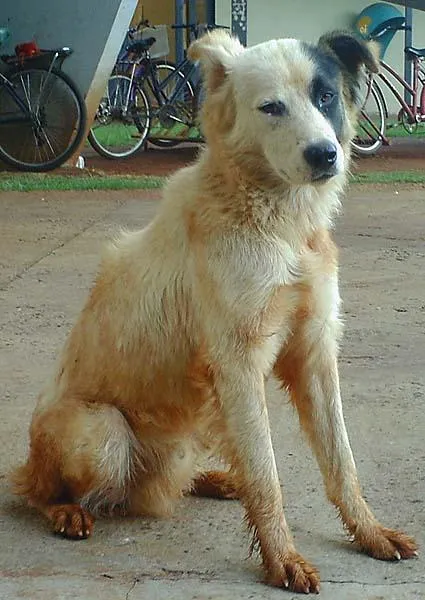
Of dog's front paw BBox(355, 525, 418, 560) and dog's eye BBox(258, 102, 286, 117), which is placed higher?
dog's eye BBox(258, 102, 286, 117)

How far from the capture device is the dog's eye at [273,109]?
3.53 metres

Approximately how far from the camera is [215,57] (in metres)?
3.74

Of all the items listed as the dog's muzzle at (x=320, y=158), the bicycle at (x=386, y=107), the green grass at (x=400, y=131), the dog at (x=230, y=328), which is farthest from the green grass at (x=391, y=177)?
the dog's muzzle at (x=320, y=158)

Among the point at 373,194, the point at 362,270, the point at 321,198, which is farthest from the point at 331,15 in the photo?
the point at 321,198

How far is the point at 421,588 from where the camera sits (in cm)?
339

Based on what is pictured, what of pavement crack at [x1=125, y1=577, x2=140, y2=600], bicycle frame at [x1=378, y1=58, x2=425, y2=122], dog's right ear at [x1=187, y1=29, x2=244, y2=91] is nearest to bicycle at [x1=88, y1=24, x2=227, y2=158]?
bicycle frame at [x1=378, y1=58, x2=425, y2=122]

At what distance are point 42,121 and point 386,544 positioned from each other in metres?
→ 9.67

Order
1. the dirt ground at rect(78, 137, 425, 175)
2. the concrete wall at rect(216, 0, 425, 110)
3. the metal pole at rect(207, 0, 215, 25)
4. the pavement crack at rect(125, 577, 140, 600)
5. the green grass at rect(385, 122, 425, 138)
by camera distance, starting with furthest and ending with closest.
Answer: the concrete wall at rect(216, 0, 425, 110)
the metal pole at rect(207, 0, 215, 25)
the green grass at rect(385, 122, 425, 138)
the dirt ground at rect(78, 137, 425, 175)
the pavement crack at rect(125, 577, 140, 600)

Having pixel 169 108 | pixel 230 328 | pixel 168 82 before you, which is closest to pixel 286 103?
pixel 230 328

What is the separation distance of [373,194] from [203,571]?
783cm

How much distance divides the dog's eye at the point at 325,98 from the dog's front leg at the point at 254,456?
0.87 metres

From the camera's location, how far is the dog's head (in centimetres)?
349

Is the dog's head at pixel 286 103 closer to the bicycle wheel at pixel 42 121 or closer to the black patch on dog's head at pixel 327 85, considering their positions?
the black patch on dog's head at pixel 327 85

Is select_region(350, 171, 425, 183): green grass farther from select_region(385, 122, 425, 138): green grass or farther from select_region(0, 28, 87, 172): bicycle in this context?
select_region(385, 122, 425, 138): green grass
